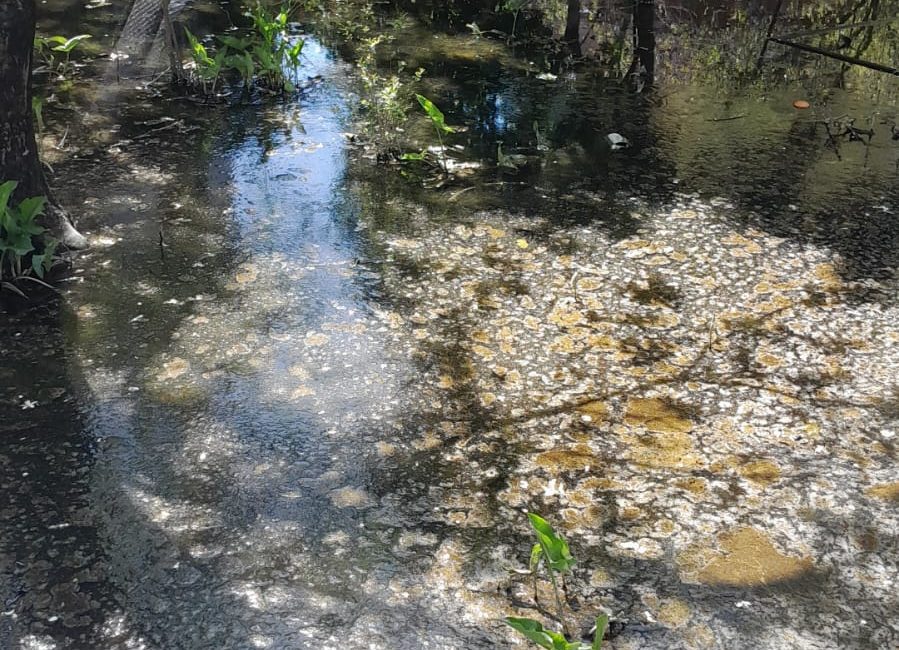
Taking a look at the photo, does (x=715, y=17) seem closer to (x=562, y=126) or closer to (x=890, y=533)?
(x=562, y=126)

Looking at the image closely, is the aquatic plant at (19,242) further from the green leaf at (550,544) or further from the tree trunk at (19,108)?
the green leaf at (550,544)

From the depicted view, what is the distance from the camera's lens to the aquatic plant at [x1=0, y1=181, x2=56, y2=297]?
3014 millimetres

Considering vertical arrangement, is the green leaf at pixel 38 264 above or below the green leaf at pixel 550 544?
below

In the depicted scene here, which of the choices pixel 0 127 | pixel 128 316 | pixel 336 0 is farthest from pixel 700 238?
pixel 336 0

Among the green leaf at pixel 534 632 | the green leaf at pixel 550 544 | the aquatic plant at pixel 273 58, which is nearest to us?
the green leaf at pixel 534 632

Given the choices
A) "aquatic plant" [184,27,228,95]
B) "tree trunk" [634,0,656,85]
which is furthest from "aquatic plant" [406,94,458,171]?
"tree trunk" [634,0,656,85]

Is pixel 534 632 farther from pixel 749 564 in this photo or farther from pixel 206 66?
pixel 206 66

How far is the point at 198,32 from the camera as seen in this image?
6012mm

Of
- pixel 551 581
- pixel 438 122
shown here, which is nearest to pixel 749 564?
pixel 551 581

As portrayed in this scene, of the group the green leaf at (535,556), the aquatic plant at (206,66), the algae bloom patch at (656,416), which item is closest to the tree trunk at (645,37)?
the aquatic plant at (206,66)

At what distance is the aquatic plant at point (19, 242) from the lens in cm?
301

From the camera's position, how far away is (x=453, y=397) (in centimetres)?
266

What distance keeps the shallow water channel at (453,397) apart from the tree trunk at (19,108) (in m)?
0.36

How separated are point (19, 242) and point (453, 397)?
5.57ft
